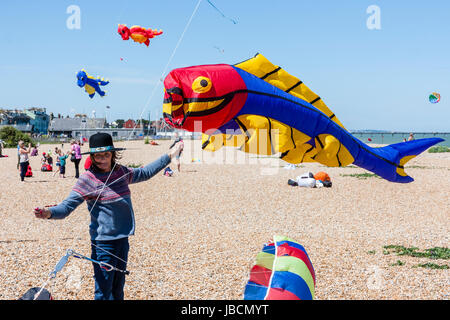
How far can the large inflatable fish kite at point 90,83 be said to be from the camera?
8023mm

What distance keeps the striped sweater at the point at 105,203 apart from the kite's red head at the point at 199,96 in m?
0.70

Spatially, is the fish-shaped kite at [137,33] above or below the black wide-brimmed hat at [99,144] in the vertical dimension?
above

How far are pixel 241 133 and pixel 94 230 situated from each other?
1.67 metres

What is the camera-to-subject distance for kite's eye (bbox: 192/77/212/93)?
3482 mm

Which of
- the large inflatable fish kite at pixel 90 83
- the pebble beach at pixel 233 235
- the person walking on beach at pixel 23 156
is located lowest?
the pebble beach at pixel 233 235

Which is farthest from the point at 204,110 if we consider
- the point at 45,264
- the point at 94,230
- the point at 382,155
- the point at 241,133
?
the point at 45,264

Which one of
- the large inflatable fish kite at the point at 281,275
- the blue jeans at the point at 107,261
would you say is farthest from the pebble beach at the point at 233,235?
the blue jeans at the point at 107,261

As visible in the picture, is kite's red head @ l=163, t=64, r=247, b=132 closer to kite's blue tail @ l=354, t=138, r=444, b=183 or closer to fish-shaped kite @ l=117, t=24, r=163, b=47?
kite's blue tail @ l=354, t=138, r=444, b=183

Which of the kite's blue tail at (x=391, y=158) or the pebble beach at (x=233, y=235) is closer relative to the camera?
the kite's blue tail at (x=391, y=158)

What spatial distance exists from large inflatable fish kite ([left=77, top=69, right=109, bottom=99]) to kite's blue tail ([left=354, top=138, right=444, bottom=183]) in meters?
5.48

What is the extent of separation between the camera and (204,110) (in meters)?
3.56

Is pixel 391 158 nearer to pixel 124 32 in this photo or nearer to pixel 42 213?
pixel 42 213

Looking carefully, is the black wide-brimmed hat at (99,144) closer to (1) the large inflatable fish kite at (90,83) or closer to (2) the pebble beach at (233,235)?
(2) the pebble beach at (233,235)

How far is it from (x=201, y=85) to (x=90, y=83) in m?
5.27
